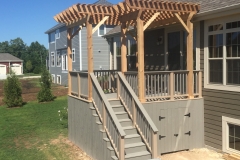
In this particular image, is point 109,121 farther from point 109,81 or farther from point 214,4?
point 214,4

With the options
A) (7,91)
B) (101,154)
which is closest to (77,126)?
(101,154)

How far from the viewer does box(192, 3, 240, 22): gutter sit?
7168mm

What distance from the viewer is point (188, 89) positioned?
853 cm

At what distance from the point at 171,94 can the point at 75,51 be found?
1846 cm

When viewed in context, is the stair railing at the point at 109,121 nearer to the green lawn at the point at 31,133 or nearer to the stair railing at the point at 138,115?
the stair railing at the point at 138,115

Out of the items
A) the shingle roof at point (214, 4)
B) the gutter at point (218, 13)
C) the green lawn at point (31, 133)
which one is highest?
the shingle roof at point (214, 4)

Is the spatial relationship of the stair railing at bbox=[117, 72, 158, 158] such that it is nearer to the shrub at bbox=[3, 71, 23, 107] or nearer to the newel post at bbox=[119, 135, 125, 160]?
the newel post at bbox=[119, 135, 125, 160]

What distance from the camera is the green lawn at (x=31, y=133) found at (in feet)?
28.6

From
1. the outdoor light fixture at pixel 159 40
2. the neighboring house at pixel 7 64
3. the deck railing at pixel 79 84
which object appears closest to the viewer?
the deck railing at pixel 79 84

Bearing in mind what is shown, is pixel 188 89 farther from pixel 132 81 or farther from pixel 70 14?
pixel 70 14

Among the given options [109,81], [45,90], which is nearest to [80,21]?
[109,81]

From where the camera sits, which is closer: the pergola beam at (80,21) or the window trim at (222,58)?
the window trim at (222,58)

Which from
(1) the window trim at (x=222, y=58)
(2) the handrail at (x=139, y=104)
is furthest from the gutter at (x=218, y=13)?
(2) the handrail at (x=139, y=104)

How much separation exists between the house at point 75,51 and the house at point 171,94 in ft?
34.2
